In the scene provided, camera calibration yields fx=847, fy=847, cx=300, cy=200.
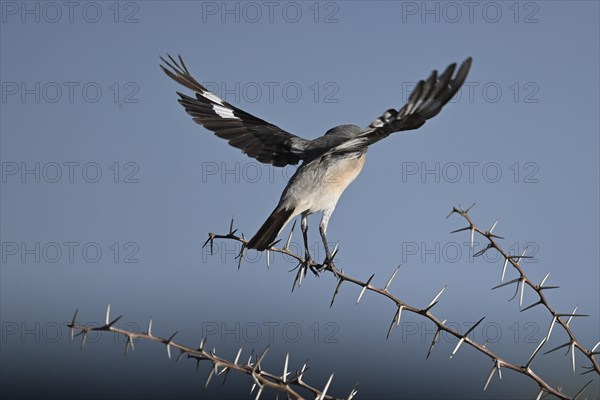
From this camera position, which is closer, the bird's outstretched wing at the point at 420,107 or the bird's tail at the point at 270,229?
the bird's outstretched wing at the point at 420,107

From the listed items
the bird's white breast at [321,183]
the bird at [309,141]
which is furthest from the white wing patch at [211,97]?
the bird's white breast at [321,183]

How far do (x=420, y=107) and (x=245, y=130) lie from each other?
2812 mm

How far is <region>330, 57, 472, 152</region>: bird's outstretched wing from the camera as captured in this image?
14.8ft

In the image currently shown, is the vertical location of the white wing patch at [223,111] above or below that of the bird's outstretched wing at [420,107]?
above

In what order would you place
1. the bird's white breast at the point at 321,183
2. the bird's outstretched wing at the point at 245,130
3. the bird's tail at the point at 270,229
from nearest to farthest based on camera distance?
the bird's tail at the point at 270,229 < the bird's white breast at the point at 321,183 < the bird's outstretched wing at the point at 245,130

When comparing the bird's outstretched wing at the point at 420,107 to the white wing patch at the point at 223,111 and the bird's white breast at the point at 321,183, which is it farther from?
the white wing patch at the point at 223,111

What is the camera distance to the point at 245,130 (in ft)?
24.5

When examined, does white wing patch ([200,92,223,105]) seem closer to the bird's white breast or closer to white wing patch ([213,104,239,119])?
white wing patch ([213,104,239,119])

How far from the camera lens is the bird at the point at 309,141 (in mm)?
4828

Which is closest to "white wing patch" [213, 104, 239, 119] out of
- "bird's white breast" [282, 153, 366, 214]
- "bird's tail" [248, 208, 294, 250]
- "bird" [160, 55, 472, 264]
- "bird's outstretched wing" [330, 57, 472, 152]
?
"bird" [160, 55, 472, 264]

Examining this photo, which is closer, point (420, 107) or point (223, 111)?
point (420, 107)

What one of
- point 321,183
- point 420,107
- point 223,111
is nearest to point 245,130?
Answer: point 223,111

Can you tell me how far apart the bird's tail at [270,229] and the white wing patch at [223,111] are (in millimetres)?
1506

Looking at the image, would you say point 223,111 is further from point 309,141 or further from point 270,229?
point 270,229
